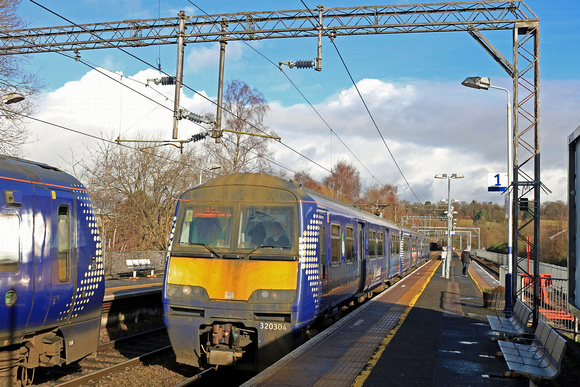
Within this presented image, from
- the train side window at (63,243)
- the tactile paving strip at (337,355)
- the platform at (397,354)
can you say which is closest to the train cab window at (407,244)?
the platform at (397,354)

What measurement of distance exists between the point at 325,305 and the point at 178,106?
6.82 meters

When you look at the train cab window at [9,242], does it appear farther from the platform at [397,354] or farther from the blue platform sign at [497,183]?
the blue platform sign at [497,183]

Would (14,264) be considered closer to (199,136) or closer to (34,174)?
(34,174)

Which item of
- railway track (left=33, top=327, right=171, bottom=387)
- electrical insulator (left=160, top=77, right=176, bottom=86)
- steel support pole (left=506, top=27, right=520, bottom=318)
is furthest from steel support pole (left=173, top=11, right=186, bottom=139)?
steel support pole (left=506, top=27, right=520, bottom=318)

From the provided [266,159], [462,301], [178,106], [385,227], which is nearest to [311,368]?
[178,106]

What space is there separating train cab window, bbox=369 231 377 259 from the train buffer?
38.7 feet

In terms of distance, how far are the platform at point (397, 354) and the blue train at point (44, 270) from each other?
3145 mm

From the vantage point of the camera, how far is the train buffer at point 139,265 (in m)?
A: 24.5

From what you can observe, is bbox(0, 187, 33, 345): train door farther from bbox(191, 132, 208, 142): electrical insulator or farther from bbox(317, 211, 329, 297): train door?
bbox(191, 132, 208, 142): electrical insulator

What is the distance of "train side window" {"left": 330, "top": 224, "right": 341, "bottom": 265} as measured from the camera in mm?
10453

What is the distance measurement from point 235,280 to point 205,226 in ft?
3.69

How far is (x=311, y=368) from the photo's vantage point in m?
7.32

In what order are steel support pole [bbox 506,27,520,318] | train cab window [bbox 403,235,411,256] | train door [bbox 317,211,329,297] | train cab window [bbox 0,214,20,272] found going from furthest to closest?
train cab window [bbox 403,235,411,256]
steel support pole [bbox 506,27,520,318]
train door [bbox 317,211,329,297]
train cab window [bbox 0,214,20,272]

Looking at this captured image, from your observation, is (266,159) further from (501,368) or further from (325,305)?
(501,368)
